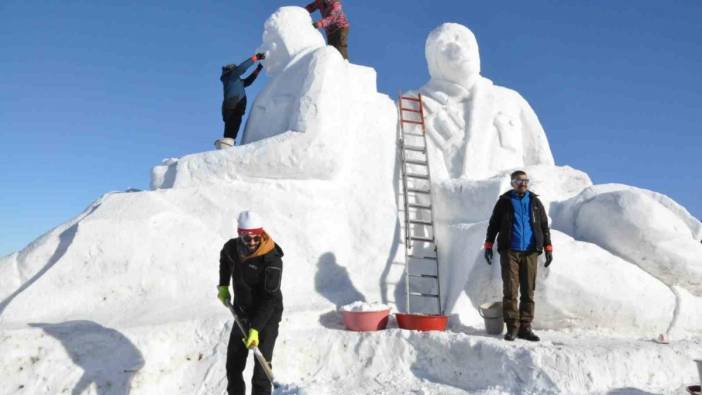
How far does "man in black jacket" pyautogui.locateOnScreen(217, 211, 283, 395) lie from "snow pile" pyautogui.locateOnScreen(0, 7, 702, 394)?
29 centimetres

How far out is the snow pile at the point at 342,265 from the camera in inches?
163

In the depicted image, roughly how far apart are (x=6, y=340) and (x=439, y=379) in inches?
121

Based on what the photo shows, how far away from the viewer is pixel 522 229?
15.3ft

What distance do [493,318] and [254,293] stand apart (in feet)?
6.92

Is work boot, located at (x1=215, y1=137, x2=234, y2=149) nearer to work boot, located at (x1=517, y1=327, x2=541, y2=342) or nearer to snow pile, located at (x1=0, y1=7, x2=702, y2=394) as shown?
snow pile, located at (x1=0, y1=7, x2=702, y2=394)

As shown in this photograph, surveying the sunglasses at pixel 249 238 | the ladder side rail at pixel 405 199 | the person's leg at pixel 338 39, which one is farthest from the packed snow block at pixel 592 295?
the person's leg at pixel 338 39

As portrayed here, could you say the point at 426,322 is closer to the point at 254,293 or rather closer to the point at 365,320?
the point at 365,320

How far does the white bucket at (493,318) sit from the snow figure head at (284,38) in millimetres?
3839

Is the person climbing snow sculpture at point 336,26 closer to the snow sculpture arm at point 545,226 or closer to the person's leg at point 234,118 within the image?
the person's leg at point 234,118

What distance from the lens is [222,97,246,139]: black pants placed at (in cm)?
807

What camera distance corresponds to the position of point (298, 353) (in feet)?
15.0

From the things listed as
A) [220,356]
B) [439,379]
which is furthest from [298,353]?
[439,379]

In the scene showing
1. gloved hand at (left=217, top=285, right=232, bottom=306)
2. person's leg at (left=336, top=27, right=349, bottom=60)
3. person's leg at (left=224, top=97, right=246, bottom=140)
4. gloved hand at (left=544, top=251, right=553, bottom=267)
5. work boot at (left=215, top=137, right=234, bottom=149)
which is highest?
person's leg at (left=336, top=27, right=349, bottom=60)

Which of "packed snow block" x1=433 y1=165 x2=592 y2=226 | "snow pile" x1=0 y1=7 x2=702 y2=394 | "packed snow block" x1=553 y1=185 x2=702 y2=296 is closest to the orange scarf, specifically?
"snow pile" x1=0 y1=7 x2=702 y2=394
